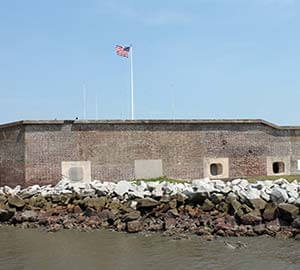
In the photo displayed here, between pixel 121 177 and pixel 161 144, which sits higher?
pixel 161 144

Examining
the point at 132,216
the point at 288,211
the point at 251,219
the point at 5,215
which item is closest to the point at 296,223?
the point at 288,211

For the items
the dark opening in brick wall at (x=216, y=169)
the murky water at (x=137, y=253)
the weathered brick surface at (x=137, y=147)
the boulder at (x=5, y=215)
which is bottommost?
the murky water at (x=137, y=253)

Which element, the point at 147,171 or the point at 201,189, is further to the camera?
the point at 147,171

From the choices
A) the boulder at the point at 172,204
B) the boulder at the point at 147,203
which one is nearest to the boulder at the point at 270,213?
the boulder at the point at 172,204

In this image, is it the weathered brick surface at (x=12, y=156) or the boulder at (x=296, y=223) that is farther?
the weathered brick surface at (x=12, y=156)

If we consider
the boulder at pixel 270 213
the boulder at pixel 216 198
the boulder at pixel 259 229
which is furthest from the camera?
the boulder at pixel 216 198

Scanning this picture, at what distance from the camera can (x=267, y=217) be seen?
1384 cm

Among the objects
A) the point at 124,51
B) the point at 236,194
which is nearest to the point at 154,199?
the point at 236,194

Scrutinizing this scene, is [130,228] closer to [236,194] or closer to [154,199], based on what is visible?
[154,199]

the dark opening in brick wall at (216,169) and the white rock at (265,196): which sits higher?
the dark opening in brick wall at (216,169)

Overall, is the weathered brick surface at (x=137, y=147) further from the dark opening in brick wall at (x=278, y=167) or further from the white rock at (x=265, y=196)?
the white rock at (x=265, y=196)

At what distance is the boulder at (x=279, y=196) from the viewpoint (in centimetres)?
1447

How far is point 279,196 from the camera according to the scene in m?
14.5

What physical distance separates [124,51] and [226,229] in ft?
48.2
